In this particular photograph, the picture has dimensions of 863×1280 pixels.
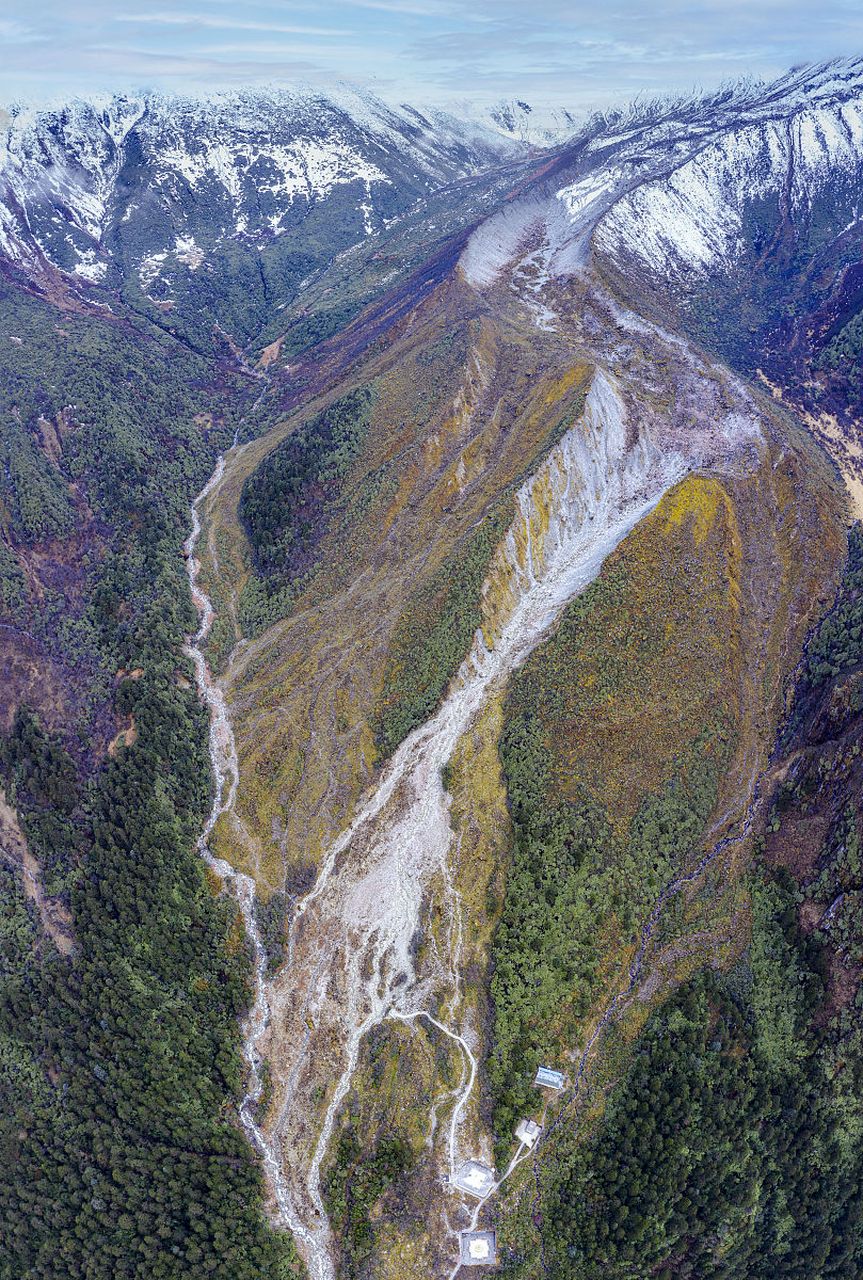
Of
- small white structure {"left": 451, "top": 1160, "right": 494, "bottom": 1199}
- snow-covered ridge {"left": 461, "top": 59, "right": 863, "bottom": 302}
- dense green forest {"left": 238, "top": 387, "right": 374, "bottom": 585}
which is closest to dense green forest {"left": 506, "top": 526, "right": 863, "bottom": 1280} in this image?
small white structure {"left": 451, "top": 1160, "right": 494, "bottom": 1199}

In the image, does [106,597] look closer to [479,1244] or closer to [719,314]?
[479,1244]

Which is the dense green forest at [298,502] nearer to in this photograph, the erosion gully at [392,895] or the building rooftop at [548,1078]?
the erosion gully at [392,895]

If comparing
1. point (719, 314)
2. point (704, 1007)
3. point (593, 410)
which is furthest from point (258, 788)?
point (719, 314)

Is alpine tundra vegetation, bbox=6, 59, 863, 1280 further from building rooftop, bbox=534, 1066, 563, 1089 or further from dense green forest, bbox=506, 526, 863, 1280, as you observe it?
building rooftop, bbox=534, 1066, 563, 1089

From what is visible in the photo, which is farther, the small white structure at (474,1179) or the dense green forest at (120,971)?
the small white structure at (474,1179)

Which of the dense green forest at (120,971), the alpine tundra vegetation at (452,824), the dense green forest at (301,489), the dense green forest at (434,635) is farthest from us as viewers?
the dense green forest at (301,489)

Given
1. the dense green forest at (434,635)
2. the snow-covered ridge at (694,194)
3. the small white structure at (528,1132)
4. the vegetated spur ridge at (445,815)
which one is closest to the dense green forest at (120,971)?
the vegetated spur ridge at (445,815)
